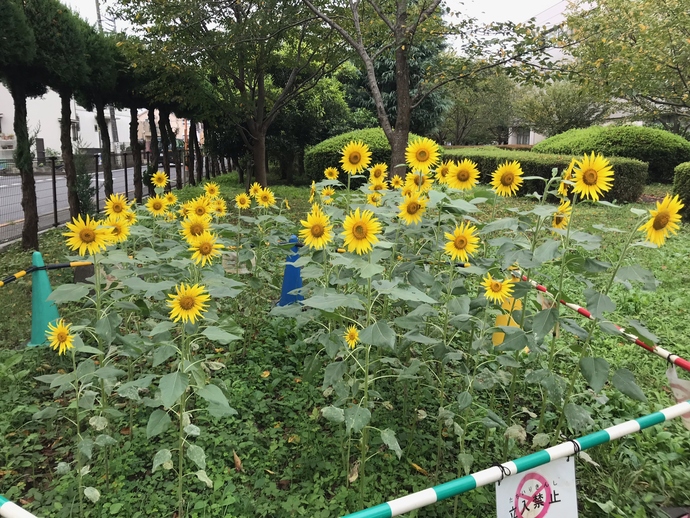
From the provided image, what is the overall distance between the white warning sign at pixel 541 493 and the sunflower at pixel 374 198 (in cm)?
169

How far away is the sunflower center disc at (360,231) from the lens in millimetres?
1913

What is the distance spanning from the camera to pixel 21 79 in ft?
21.1

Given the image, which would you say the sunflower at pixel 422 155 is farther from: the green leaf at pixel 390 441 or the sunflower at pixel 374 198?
the green leaf at pixel 390 441

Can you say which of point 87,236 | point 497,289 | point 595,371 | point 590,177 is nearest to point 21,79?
point 87,236

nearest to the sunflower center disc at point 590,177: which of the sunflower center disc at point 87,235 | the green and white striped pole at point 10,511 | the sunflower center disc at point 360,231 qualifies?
the sunflower center disc at point 360,231

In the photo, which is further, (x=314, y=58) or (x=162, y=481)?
(x=314, y=58)

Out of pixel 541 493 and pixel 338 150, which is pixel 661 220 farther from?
pixel 338 150

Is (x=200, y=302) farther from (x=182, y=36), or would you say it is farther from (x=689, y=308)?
(x=182, y=36)

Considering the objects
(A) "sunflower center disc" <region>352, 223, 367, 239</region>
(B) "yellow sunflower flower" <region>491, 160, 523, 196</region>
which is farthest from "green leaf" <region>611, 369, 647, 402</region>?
(A) "sunflower center disc" <region>352, 223, 367, 239</region>

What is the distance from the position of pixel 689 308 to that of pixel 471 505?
3.63m

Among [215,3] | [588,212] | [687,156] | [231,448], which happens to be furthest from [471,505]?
[687,156]

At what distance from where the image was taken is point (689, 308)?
4598mm

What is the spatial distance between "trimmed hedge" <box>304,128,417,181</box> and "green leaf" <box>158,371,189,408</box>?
38.0 ft

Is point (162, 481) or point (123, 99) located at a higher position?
point (123, 99)
